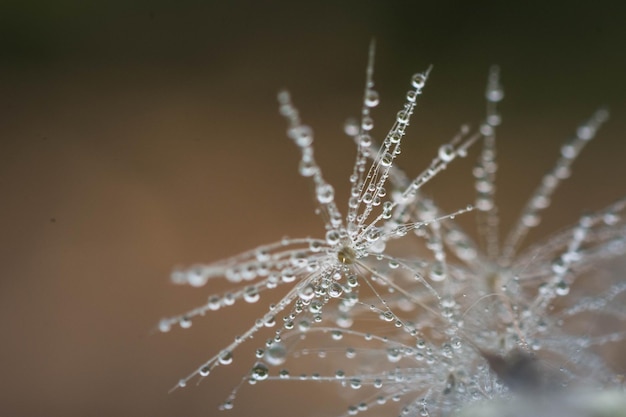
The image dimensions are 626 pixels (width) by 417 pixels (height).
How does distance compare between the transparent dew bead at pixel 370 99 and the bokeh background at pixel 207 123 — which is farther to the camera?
the bokeh background at pixel 207 123

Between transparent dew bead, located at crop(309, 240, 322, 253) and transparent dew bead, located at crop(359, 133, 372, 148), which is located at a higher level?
transparent dew bead, located at crop(359, 133, 372, 148)

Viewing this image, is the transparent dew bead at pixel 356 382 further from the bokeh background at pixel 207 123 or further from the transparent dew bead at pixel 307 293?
the bokeh background at pixel 207 123

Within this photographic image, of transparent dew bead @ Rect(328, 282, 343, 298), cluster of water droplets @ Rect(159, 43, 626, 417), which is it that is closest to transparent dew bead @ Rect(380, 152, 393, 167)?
cluster of water droplets @ Rect(159, 43, 626, 417)

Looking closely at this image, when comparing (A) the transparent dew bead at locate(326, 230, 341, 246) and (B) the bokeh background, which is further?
(B) the bokeh background

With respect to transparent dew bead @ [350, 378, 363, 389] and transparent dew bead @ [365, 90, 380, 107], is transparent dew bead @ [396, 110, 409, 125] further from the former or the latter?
transparent dew bead @ [350, 378, 363, 389]

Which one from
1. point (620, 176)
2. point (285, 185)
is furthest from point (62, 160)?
point (620, 176)

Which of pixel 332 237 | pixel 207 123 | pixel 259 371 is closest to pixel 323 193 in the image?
pixel 332 237

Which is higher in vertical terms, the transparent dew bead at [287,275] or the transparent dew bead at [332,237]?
the transparent dew bead at [332,237]

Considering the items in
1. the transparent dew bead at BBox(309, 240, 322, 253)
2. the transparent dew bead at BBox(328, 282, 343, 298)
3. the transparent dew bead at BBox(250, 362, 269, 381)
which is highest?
the transparent dew bead at BBox(309, 240, 322, 253)

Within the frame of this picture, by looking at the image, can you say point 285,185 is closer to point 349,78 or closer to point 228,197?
point 228,197

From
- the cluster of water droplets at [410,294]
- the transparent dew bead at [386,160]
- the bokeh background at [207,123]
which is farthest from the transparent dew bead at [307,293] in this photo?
the bokeh background at [207,123]
